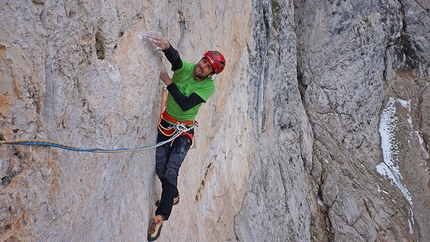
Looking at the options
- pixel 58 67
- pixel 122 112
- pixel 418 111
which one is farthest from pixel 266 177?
pixel 418 111

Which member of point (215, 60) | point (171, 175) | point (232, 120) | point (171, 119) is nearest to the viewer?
point (215, 60)

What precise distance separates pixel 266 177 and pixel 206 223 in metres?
7.93

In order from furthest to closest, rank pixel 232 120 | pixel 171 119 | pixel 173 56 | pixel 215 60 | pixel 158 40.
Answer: pixel 232 120 < pixel 171 119 < pixel 215 60 < pixel 173 56 < pixel 158 40

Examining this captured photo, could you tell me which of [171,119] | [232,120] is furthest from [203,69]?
[232,120]

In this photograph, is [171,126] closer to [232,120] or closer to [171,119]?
[171,119]

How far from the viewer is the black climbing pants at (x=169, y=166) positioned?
4988 millimetres

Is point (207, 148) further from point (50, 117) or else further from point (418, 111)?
point (418, 111)

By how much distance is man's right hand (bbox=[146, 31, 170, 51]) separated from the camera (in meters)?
4.40

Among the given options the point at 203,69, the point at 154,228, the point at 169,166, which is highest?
the point at 203,69

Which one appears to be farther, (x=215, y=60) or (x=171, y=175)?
(x=171, y=175)

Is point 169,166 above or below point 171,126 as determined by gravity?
below

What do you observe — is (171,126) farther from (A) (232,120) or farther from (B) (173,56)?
(A) (232,120)

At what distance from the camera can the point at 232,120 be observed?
1169 cm

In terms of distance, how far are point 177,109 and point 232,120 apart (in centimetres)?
667
